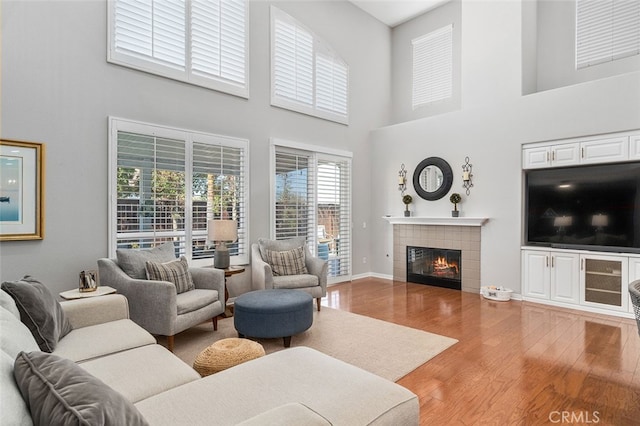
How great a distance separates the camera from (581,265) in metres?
4.50

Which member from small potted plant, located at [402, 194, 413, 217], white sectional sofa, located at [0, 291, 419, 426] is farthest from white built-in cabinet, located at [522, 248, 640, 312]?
white sectional sofa, located at [0, 291, 419, 426]

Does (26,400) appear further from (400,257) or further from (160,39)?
(400,257)

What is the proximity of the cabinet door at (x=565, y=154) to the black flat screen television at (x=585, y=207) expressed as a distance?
0.33ft

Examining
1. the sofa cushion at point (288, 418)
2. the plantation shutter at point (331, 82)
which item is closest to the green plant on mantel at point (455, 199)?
the plantation shutter at point (331, 82)

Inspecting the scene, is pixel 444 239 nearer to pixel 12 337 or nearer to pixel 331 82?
pixel 331 82

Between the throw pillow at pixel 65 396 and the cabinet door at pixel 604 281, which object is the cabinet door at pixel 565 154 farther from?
the throw pillow at pixel 65 396

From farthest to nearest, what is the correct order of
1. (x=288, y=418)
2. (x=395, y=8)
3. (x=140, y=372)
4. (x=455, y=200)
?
(x=395, y=8)
(x=455, y=200)
(x=140, y=372)
(x=288, y=418)

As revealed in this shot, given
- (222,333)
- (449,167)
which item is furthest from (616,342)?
(222,333)

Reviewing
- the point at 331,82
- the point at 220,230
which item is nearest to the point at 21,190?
the point at 220,230

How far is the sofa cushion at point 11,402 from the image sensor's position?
33.5 inches

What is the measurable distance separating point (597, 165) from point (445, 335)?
308cm

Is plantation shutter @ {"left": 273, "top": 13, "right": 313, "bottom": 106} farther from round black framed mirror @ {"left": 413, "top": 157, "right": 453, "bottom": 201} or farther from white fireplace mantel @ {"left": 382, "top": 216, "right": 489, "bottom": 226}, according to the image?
white fireplace mantel @ {"left": 382, "top": 216, "right": 489, "bottom": 226}

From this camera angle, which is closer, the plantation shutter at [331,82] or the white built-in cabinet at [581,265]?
the white built-in cabinet at [581,265]

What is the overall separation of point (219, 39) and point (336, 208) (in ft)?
10.7
